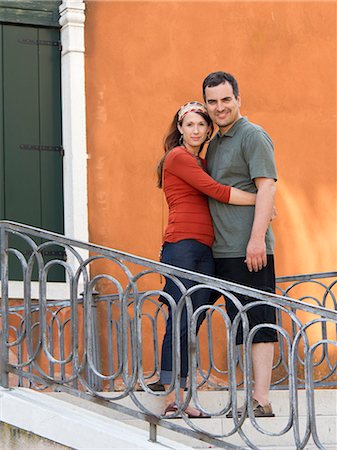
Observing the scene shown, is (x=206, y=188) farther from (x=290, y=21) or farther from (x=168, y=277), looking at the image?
(x=290, y=21)

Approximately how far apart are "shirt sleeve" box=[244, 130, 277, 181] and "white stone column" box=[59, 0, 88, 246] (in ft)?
10.6

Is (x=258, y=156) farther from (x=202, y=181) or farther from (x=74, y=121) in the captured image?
(x=74, y=121)

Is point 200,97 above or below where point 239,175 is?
above

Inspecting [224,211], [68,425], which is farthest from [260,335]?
[68,425]

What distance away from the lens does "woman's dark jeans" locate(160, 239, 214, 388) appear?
535 centimetres

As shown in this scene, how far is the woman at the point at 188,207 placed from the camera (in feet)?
17.7

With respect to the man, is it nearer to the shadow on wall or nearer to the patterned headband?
the patterned headband

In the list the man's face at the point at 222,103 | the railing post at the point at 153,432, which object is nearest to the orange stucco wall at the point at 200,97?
the man's face at the point at 222,103

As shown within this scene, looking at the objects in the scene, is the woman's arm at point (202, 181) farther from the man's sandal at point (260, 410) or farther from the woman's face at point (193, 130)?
the man's sandal at point (260, 410)

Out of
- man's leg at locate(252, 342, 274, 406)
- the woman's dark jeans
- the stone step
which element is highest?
the woman's dark jeans

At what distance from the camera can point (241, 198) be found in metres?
5.49

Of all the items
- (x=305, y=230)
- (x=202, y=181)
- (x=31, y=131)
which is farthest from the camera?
(x=305, y=230)

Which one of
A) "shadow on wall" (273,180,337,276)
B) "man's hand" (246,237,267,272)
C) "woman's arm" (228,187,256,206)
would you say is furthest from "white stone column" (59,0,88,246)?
"man's hand" (246,237,267,272)

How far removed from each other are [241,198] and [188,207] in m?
0.26
